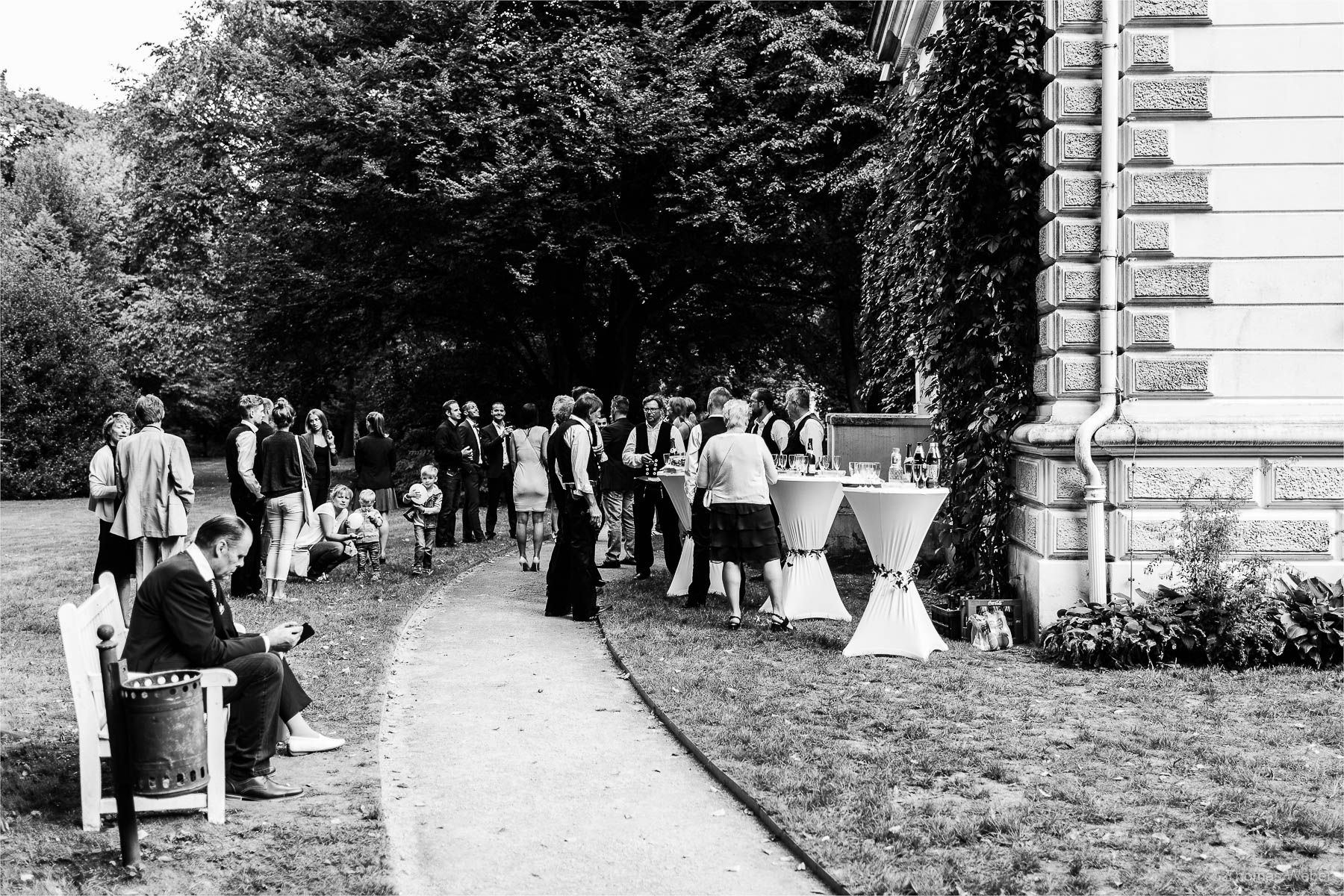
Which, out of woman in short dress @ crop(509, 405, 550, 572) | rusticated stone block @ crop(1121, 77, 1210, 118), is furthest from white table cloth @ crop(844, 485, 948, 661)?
woman in short dress @ crop(509, 405, 550, 572)

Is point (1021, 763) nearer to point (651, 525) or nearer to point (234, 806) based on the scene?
point (234, 806)

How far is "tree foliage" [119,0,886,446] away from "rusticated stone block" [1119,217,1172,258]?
1101 centimetres

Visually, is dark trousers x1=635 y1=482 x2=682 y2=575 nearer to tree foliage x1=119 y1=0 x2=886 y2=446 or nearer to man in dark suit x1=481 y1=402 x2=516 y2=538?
man in dark suit x1=481 y1=402 x2=516 y2=538

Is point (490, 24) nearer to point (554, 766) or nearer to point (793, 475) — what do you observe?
point (793, 475)

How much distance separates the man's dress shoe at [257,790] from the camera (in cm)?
570

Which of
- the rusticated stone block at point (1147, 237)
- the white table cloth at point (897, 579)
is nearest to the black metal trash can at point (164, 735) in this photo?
the white table cloth at point (897, 579)

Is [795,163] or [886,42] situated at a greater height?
[886,42]

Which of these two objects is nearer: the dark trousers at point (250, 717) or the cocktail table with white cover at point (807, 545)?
the dark trousers at point (250, 717)

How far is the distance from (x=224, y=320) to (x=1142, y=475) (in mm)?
23502

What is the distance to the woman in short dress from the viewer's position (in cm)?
1424

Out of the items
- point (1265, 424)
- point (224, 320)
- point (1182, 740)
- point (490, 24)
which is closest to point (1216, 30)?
point (1265, 424)

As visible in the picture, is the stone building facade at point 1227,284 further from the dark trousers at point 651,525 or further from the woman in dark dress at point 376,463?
the woman in dark dress at point 376,463

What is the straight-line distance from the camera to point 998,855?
4934 mm

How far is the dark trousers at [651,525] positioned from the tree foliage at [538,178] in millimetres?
9004
